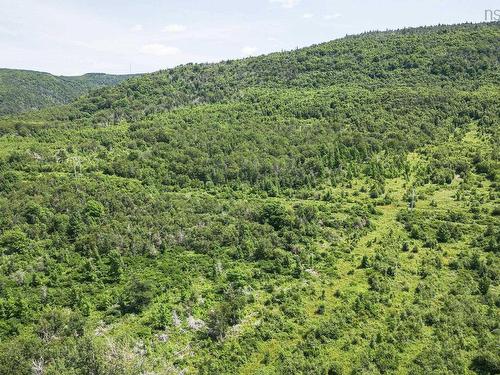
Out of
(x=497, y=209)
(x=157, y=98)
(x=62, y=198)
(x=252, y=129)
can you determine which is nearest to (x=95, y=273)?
(x=62, y=198)

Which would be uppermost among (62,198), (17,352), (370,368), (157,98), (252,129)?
(157,98)

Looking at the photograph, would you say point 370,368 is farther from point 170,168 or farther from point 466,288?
point 170,168

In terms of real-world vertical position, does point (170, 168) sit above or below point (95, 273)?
above

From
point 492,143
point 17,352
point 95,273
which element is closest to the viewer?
point 17,352

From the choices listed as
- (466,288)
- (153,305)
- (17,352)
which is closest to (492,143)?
(466,288)

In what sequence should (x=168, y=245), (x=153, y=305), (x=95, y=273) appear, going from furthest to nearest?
(x=168, y=245)
(x=95, y=273)
(x=153, y=305)

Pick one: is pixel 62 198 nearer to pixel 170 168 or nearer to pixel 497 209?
pixel 170 168

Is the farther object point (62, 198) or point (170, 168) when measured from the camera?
point (170, 168)
